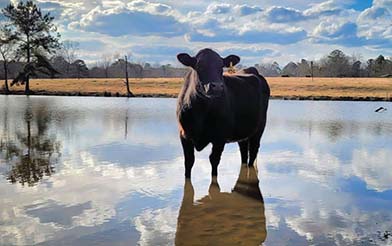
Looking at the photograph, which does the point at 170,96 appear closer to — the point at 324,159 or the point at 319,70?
the point at 324,159

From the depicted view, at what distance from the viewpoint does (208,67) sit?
6.72 m

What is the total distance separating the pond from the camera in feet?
16.3

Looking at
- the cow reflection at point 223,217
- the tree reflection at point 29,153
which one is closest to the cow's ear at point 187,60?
the cow reflection at point 223,217

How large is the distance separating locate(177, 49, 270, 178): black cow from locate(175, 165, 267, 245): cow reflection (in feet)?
2.34

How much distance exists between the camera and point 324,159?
400 inches

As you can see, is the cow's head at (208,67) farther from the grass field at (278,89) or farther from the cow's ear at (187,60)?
the grass field at (278,89)

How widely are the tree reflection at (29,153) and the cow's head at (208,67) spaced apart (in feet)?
9.88

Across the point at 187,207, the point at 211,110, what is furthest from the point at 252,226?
the point at 211,110

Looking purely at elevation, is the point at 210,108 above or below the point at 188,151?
above

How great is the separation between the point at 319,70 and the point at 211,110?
89333 millimetres

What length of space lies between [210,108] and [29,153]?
4904 millimetres

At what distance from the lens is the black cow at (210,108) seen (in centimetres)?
674

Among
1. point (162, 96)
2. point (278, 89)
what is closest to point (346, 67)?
point (278, 89)

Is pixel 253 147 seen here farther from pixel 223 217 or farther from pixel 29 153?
pixel 29 153
